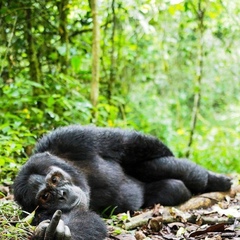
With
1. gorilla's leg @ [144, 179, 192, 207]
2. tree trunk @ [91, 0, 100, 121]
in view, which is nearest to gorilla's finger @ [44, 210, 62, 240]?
gorilla's leg @ [144, 179, 192, 207]

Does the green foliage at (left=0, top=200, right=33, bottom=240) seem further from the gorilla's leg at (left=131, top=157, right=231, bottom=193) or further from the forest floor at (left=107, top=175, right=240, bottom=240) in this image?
the gorilla's leg at (left=131, top=157, right=231, bottom=193)

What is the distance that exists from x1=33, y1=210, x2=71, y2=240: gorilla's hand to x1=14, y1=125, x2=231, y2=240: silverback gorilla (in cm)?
29

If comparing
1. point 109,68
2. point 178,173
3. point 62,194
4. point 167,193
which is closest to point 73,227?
point 62,194

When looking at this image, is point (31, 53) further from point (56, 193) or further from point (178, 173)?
point (56, 193)

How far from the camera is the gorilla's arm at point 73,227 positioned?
2.76 metres

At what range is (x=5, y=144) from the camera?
188 inches

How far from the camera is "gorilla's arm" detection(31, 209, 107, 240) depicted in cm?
276

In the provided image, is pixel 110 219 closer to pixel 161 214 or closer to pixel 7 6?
pixel 161 214

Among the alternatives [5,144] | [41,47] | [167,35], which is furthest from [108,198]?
[167,35]

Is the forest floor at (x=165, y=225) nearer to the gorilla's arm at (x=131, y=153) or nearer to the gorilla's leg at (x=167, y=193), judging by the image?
the gorilla's leg at (x=167, y=193)

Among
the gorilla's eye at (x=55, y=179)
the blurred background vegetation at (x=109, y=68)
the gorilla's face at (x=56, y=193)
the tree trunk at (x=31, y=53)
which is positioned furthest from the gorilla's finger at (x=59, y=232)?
the tree trunk at (x=31, y=53)

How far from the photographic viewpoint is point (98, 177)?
15.4ft

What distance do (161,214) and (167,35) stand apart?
6.72 meters

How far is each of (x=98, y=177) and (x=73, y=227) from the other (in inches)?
57.9
